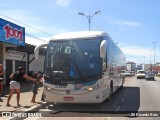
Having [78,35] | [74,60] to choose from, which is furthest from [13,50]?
[74,60]

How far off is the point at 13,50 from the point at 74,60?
52.7ft

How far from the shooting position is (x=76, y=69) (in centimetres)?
1399

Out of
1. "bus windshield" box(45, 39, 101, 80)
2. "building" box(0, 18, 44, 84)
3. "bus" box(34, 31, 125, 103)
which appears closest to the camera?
"bus" box(34, 31, 125, 103)

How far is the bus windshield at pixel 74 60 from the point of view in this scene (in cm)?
1397

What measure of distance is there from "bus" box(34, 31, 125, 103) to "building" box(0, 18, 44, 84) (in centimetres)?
811

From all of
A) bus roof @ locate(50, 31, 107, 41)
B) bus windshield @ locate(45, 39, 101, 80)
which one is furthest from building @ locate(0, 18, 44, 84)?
bus windshield @ locate(45, 39, 101, 80)

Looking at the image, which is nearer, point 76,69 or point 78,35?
point 76,69

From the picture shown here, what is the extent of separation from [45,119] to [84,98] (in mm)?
2451

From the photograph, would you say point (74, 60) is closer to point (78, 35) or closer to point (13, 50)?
point (78, 35)

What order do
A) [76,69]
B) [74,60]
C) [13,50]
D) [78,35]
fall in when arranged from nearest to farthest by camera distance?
[76,69], [74,60], [78,35], [13,50]

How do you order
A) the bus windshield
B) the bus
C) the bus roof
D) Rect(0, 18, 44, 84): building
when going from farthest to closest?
Rect(0, 18, 44, 84): building, the bus roof, the bus windshield, the bus

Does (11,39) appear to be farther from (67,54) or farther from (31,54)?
(31,54)

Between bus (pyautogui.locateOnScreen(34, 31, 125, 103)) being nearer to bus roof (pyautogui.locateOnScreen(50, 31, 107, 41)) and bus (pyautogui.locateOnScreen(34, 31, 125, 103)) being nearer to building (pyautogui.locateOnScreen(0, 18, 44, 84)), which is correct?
bus roof (pyautogui.locateOnScreen(50, 31, 107, 41))

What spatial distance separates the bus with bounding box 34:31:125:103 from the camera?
13.7 meters
